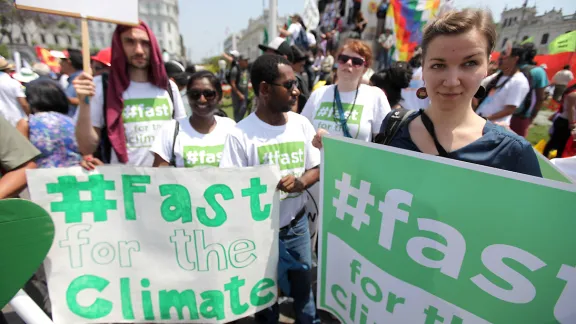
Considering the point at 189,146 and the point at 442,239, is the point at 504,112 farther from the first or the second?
the point at 189,146

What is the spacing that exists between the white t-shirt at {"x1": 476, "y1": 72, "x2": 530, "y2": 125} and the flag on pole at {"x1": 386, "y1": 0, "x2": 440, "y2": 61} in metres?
1.54

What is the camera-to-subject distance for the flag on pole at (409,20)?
15.5 feet

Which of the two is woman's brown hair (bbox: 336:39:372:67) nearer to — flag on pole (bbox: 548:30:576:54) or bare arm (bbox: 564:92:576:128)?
flag on pole (bbox: 548:30:576:54)

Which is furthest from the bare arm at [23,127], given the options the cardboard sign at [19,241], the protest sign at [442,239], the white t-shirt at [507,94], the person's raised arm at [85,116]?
the white t-shirt at [507,94]

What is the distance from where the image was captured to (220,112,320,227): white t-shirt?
168cm

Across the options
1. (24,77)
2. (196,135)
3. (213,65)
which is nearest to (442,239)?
(196,135)

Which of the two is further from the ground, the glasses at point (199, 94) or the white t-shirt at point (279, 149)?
the glasses at point (199, 94)

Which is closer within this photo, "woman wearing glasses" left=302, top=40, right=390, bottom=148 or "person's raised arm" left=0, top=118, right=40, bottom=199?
"person's raised arm" left=0, top=118, right=40, bottom=199

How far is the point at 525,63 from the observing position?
159 inches

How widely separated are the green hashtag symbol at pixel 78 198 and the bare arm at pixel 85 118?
310mm

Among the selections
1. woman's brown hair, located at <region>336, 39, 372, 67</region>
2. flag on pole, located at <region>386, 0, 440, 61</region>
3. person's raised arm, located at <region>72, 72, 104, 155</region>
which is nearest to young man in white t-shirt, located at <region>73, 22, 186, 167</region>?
person's raised arm, located at <region>72, 72, 104, 155</region>

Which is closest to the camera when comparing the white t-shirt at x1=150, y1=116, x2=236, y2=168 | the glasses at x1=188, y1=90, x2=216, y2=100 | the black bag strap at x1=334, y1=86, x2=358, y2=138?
the white t-shirt at x1=150, y1=116, x2=236, y2=168

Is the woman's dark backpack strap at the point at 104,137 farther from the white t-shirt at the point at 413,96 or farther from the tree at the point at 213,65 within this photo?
the tree at the point at 213,65

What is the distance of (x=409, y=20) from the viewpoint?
5.07 metres
